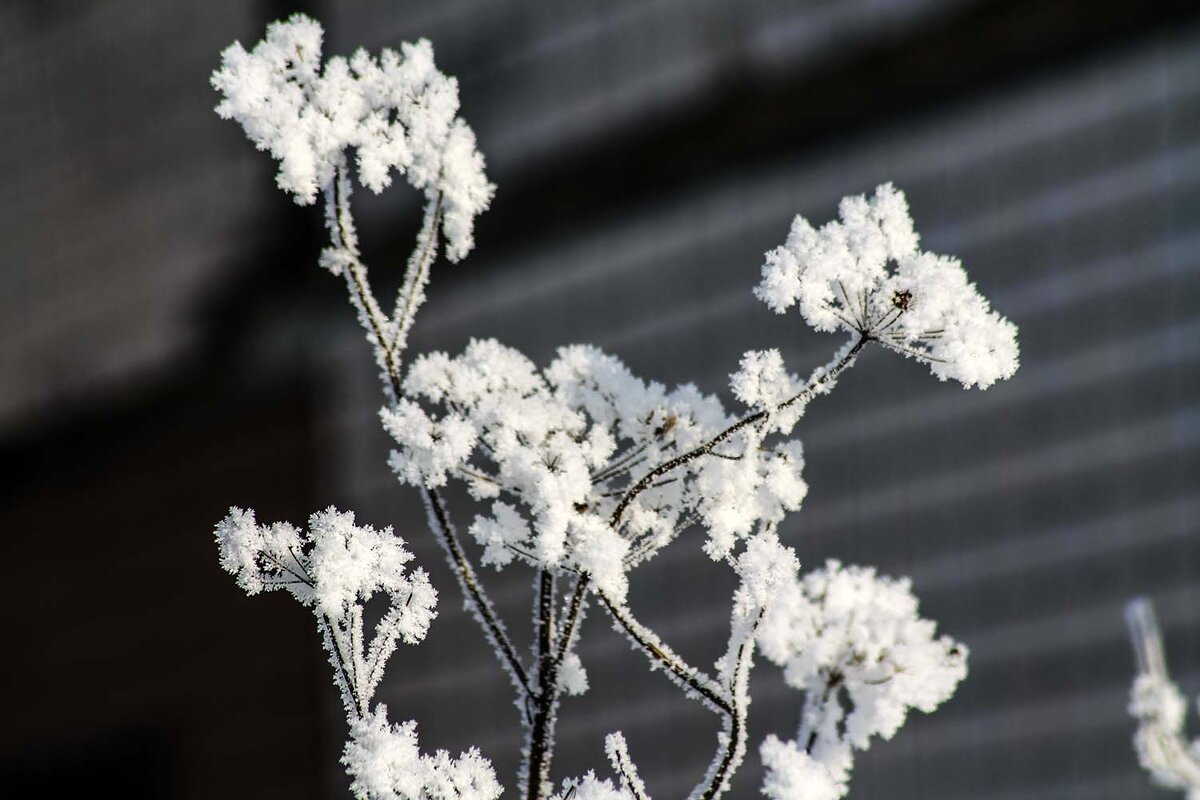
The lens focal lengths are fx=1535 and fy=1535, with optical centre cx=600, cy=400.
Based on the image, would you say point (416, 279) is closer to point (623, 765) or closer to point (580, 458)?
point (580, 458)

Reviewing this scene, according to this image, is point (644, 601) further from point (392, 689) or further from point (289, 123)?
point (289, 123)

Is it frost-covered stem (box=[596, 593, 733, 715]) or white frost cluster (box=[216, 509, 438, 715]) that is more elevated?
white frost cluster (box=[216, 509, 438, 715])

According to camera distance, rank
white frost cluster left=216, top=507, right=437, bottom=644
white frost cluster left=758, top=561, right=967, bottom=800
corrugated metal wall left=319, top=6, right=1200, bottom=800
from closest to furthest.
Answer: white frost cluster left=216, top=507, right=437, bottom=644
white frost cluster left=758, top=561, right=967, bottom=800
corrugated metal wall left=319, top=6, right=1200, bottom=800

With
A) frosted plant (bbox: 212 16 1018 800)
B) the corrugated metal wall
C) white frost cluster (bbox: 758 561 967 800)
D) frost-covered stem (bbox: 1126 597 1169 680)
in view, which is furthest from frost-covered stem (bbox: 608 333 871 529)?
the corrugated metal wall

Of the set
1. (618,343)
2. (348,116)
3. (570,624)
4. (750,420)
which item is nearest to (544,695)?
(570,624)

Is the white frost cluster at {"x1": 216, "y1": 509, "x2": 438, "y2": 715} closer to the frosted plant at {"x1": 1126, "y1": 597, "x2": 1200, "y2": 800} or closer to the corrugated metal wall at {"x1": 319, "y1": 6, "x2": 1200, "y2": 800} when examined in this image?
the frosted plant at {"x1": 1126, "y1": 597, "x2": 1200, "y2": 800}

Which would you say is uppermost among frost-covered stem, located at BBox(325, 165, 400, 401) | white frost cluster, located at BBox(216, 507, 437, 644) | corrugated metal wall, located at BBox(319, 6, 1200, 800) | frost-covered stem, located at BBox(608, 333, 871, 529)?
corrugated metal wall, located at BBox(319, 6, 1200, 800)

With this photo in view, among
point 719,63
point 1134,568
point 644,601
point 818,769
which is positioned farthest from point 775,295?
point 719,63
